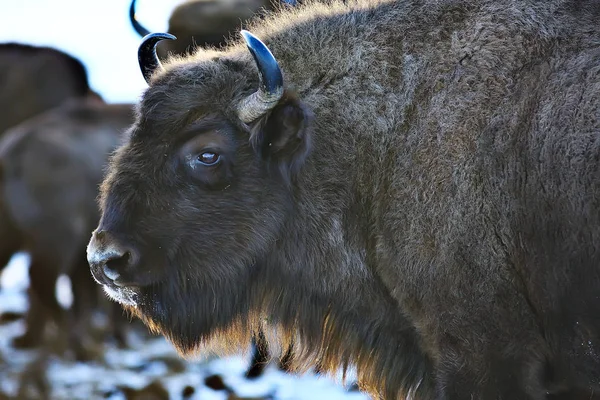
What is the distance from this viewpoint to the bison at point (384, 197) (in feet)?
11.8

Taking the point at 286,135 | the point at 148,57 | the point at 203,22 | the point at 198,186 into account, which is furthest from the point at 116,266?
the point at 203,22

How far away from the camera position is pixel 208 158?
12.8ft

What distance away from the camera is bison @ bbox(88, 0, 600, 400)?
11.8 feet

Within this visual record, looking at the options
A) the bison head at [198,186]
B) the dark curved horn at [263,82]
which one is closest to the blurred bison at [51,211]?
the bison head at [198,186]

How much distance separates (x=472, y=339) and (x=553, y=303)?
1.06 feet

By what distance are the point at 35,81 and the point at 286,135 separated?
32.9 feet

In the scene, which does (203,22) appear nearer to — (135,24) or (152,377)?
(152,377)

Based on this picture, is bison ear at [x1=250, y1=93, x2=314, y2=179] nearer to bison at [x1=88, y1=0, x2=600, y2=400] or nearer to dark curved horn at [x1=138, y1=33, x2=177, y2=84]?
bison at [x1=88, y1=0, x2=600, y2=400]

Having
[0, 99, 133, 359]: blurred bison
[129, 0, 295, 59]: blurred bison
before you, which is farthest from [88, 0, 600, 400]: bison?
[0, 99, 133, 359]: blurred bison

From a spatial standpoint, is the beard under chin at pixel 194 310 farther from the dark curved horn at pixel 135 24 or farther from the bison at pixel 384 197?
the dark curved horn at pixel 135 24

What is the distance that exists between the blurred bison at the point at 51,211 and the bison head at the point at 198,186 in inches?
222

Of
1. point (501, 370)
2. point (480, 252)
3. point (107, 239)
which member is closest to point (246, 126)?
point (107, 239)

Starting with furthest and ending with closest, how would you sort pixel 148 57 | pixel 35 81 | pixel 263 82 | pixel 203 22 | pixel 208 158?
pixel 35 81, pixel 203 22, pixel 148 57, pixel 208 158, pixel 263 82

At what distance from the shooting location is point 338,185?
4.02m
